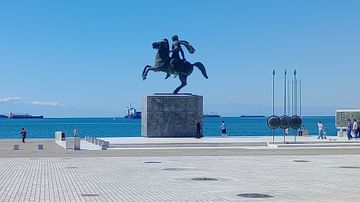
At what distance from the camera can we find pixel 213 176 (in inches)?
783

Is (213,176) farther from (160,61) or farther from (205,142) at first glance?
(160,61)

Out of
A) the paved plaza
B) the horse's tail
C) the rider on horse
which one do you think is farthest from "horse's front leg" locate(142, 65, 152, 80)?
the paved plaza

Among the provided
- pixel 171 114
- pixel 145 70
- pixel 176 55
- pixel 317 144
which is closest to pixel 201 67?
pixel 176 55

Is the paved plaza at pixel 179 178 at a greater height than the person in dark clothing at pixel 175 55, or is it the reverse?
the person in dark clothing at pixel 175 55

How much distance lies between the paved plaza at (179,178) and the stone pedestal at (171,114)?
15824 millimetres

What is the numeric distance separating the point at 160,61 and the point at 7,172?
79.7ft

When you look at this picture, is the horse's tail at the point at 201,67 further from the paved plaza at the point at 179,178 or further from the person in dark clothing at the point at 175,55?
the paved plaza at the point at 179,178

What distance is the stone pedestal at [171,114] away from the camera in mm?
44062

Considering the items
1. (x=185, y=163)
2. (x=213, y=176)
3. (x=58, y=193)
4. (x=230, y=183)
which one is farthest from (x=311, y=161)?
(x=58, y=193)

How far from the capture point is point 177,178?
19.3 m

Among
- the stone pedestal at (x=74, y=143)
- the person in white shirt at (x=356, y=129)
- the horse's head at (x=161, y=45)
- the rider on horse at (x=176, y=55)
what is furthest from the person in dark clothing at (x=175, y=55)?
the person in white shirt at (x=356, y=129)

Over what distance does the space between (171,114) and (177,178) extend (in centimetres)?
2488

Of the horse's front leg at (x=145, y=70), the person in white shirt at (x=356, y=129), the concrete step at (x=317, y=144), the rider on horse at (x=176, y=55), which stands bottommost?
the concrete step at (x=317, y=144)

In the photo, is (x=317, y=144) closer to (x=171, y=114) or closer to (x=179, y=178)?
(x=171, y=114)
